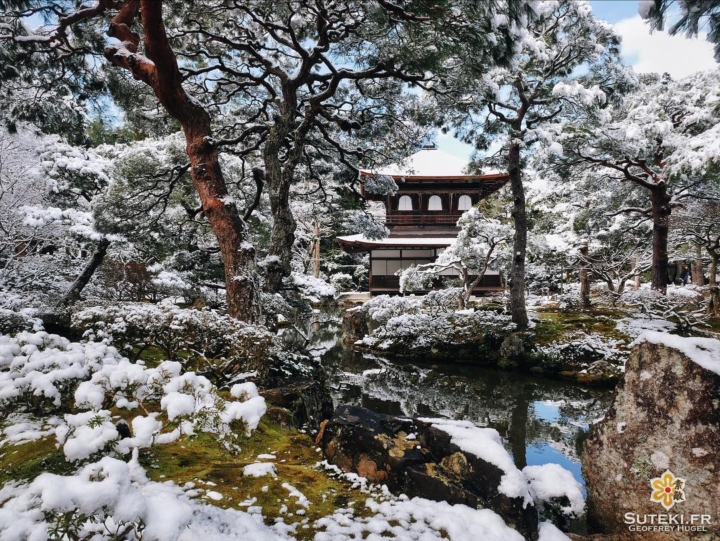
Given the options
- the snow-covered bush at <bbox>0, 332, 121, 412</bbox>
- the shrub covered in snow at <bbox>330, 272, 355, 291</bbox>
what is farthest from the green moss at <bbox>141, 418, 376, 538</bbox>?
the shrub covered in snow at <bbox>330, 272, 355, 291</bbox>

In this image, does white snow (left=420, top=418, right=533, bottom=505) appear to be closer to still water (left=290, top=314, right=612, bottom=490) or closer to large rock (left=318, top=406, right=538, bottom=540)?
large rock (left=318, top=406, right=538, bottom=540)

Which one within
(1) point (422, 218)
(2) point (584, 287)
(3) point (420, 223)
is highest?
(1) point (422, 218)

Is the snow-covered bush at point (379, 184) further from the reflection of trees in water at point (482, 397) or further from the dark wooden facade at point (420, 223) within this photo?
the dark wooden facade at point (420, 223)

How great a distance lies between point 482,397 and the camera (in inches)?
282

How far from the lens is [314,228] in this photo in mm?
24453

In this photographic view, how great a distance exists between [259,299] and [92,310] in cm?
189

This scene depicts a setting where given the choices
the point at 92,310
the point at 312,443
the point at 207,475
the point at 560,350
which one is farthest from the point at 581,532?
the point at 560,350

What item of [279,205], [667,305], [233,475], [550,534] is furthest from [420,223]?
[233,475]

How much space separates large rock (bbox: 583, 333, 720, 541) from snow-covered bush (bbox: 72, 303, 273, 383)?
320 centimetres

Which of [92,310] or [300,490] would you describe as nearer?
[300,490]

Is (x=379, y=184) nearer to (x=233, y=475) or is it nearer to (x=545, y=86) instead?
(x=545, y=86)

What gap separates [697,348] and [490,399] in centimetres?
519

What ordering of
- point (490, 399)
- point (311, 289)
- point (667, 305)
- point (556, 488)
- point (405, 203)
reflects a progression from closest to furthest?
point (556, 488), point (311, 289), point (490, 399), point (667, 305), point (405, 203)

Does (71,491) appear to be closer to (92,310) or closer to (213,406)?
(213,406)
